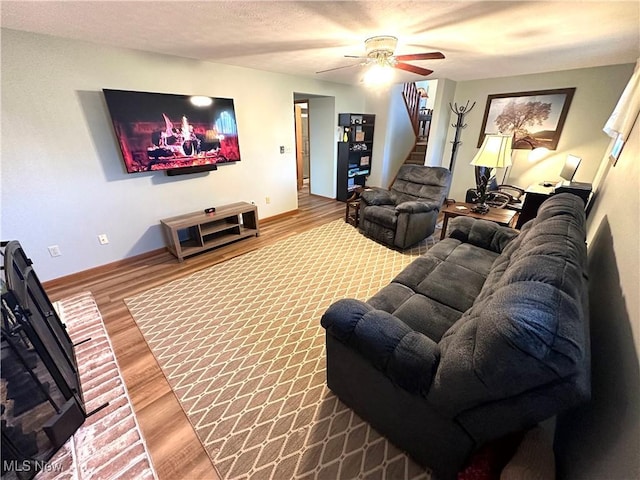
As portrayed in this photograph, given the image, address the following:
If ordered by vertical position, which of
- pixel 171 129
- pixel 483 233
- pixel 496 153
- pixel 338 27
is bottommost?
pixel 483 233

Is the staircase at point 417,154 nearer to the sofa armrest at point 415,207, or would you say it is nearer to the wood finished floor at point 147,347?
the sofa armrest at point 415,207

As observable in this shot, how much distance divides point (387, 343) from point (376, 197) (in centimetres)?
274

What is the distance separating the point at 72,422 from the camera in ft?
4.23

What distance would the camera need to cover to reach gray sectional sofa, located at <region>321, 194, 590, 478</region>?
693 mm

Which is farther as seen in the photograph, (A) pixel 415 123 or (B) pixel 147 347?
(A) pixel 415 123

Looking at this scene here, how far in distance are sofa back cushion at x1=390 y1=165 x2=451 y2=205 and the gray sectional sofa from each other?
175 cm

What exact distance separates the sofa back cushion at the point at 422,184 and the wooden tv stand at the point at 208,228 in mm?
2157

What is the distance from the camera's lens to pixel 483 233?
2279 millimetres

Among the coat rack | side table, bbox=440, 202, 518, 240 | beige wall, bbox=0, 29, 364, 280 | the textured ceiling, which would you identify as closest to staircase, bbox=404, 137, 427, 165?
the coat rack

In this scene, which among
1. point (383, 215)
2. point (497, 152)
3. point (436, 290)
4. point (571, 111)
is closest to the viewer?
point (436, 290)

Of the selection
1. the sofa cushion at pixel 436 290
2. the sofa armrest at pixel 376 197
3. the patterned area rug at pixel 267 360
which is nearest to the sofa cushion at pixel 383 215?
the sofa armrest at pixel 376 197

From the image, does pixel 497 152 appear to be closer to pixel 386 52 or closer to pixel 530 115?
pixel 386 52

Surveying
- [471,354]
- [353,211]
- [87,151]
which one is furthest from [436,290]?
[87,151]

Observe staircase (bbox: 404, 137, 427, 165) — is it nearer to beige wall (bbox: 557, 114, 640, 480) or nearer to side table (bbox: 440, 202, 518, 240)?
side table (bbox: 440, 202, 518, 240)
